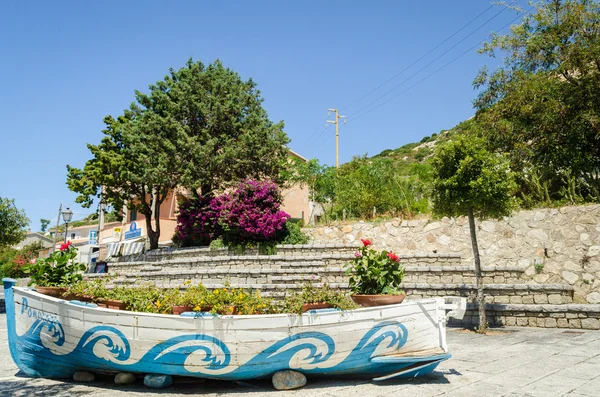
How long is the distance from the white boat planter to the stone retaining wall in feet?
20.4

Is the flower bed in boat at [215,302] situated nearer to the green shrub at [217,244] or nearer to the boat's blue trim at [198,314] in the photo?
the boat's blue trim at [198,314]

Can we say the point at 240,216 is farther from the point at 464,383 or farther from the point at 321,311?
the point at 464,383

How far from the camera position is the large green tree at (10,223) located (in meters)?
26.1

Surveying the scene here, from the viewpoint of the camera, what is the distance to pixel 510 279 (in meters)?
10.2

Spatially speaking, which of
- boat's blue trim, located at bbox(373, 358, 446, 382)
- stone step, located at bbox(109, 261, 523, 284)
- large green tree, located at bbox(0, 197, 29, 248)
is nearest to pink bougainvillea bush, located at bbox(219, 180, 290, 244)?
stone step, located at bbox(109, 261, 523, 284)

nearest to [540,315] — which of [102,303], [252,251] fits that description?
[102,303]

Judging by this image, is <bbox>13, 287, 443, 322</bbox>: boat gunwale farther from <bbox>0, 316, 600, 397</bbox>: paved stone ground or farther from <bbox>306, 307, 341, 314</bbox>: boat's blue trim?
<bbox>0, 316, 600, 397</bbox>: paved stone ground

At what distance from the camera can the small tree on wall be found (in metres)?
8.02

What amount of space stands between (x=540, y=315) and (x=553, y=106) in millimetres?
7244

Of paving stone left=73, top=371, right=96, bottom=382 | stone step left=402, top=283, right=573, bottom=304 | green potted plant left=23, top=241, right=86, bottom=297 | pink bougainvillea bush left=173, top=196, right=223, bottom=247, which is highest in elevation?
pink bougainvillea bush left=173, top=196, right=223, bottom=247

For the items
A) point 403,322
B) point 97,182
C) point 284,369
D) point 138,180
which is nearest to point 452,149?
point 403,322

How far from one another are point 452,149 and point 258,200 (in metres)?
9.96

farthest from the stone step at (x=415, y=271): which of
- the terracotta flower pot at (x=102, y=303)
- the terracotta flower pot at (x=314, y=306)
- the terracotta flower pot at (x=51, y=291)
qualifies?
the terracotta flower pot at (x=51, y=291)

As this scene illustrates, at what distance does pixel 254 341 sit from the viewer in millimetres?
4973
